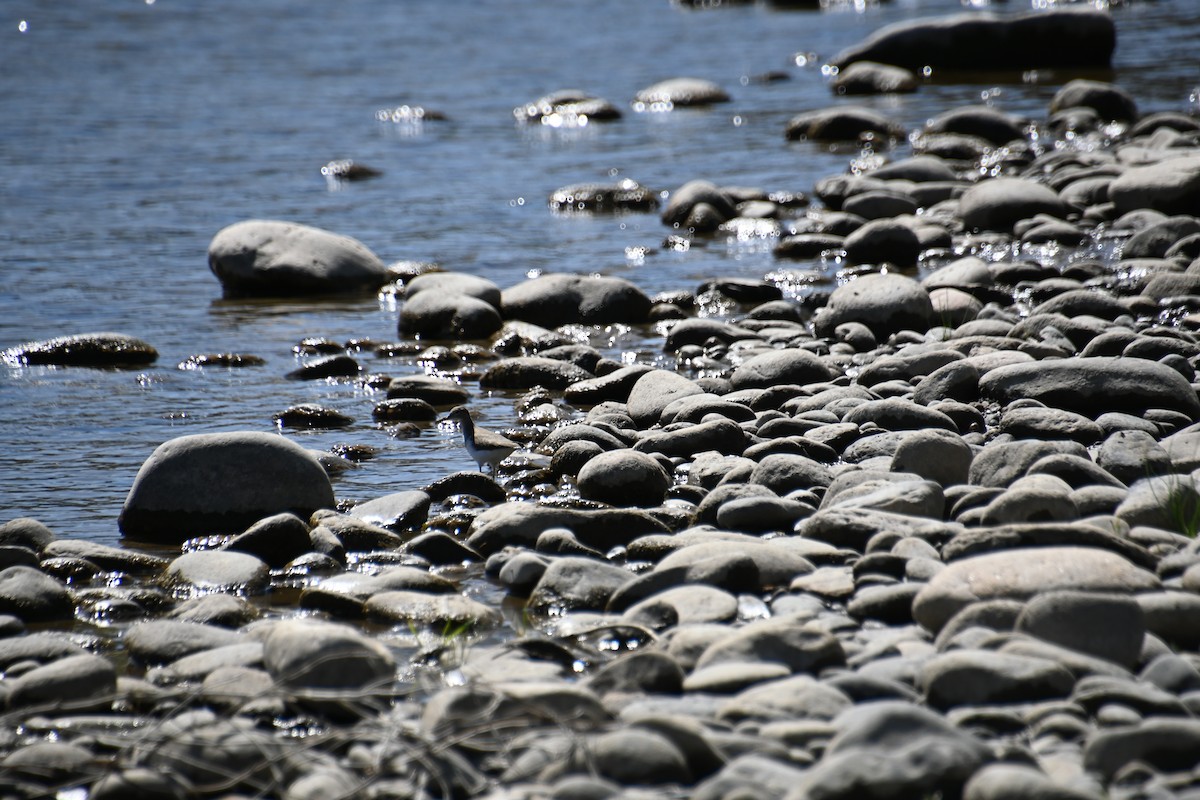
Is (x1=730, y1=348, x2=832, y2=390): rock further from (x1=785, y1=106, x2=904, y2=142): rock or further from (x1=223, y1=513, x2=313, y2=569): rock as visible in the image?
(x1=785, y1=106, x2=904, y2=142): rock

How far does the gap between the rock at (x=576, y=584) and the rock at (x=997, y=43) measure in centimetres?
1814

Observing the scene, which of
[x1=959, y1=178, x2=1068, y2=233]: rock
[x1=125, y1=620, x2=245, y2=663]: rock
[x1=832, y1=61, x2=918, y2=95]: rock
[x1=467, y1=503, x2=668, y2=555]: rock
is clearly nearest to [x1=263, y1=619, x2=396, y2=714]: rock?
[x1=125, y1=620, x2=245, y2=663]: rock

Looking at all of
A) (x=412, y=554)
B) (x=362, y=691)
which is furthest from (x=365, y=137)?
(x=362, y=691)

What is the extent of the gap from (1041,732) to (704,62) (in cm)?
2090

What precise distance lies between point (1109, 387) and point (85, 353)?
19.8 ft

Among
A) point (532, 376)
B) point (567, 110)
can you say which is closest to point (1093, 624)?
point (532, 376)

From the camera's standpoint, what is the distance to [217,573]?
539 centimetres

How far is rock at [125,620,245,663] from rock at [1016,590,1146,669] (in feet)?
8.17

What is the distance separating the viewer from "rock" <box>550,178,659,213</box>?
13.4 meters

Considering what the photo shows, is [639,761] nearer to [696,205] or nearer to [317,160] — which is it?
[696,205]

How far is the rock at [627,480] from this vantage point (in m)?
6.12

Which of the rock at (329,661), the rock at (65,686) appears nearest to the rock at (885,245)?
the rock at (329,661)

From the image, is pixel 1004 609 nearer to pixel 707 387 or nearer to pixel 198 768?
pixel 198 768

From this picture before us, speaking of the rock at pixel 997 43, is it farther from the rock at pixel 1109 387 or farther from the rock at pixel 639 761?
the rock at pixel 639 761
